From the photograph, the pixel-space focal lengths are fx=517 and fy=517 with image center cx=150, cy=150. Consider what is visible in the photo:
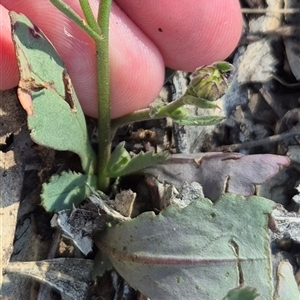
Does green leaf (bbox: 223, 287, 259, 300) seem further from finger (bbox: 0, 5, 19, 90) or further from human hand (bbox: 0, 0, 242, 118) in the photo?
finger (bbox: 0, 5, 19, 90)

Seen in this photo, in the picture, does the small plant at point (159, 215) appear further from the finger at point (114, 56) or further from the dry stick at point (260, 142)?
the dry stick at point (260, 142)

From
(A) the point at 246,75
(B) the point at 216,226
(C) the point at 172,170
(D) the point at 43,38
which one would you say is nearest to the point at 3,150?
(D) the point at 43,38

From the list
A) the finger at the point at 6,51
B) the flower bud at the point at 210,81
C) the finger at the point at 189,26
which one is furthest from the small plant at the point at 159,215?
the finger at the point at 189,26

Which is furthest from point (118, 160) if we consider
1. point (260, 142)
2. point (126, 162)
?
point (260, 142)

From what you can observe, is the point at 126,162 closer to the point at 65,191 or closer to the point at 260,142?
the point at 65,191

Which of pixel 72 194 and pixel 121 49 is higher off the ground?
pixel 121 49

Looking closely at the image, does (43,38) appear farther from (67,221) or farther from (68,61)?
(67,221)
